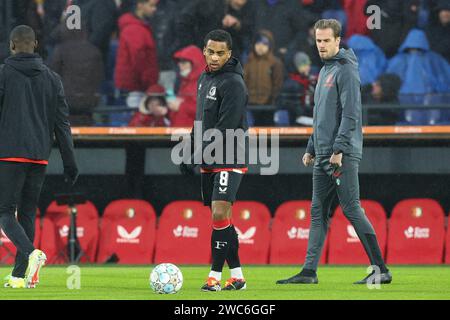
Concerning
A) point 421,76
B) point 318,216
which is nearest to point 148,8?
point 421,76

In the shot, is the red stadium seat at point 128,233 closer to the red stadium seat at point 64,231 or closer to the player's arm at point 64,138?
the red stadium seat at point 64,231

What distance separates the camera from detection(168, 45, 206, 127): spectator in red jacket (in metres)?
17.2

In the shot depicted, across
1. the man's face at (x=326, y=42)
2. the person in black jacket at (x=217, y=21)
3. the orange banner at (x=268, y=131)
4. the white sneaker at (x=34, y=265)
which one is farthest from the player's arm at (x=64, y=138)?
the person in black jacket at (x=217, y=21)

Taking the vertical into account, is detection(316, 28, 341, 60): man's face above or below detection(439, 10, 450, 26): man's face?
below

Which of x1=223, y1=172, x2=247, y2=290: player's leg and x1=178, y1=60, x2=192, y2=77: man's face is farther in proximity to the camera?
x1=178, y1=60, x2=192, y2=77: man's face

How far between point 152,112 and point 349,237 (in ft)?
11.3

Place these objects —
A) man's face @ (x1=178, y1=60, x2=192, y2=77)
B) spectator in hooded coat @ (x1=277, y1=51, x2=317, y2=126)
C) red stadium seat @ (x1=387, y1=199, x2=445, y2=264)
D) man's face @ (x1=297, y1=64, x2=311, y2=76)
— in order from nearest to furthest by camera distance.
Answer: red stadium seat @ (x1=387, y1=199, x2=445, y2=264) < spectator in hooded coat @ (x1=277, y1=51, x2=317, y2=126) < man's face @ (x1=297, y1=64, x2=311, y2=76) < man's face @ (x1=178, y1=60, x2=192, y2=77)

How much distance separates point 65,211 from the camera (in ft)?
56.7

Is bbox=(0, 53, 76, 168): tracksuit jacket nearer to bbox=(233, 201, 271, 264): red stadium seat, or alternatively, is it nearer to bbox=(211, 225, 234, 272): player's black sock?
bbox=(211, 225, 234, 272): player's black sock

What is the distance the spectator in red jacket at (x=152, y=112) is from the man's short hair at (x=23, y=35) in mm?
7389

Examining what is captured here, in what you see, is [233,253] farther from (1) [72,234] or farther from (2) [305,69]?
(2) [305,69]

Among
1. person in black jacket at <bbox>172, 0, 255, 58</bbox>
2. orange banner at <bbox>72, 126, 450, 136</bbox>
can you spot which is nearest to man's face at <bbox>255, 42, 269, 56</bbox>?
person in black jacket at <bbox>172, 0, 255, 58</bbox>

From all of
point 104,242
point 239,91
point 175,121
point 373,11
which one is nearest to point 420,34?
point 373,11

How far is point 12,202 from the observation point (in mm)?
9703
